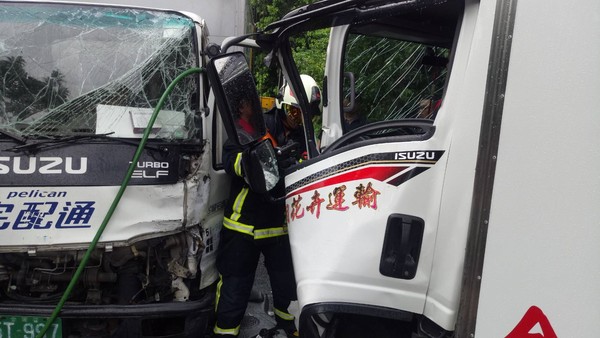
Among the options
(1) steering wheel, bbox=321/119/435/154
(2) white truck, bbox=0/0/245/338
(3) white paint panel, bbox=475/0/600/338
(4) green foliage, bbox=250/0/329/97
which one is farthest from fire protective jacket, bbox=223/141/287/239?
(3) white paint panel, bbox=475/0/600/338

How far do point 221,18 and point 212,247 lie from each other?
2147mm

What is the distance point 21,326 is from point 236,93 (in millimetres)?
1938

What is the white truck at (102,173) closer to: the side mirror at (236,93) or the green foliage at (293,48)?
the green foliage at (293,48)

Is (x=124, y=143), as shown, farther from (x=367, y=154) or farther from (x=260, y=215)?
(x=367, y=154)

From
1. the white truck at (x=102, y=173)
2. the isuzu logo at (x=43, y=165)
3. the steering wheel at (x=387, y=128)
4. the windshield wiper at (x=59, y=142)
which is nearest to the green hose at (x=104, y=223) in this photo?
the white truck at (x=102, y=173)

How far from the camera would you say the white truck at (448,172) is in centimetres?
122

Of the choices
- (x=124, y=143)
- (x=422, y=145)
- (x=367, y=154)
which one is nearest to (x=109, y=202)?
(x=124, y=143)

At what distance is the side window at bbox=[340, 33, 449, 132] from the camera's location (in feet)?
7.48

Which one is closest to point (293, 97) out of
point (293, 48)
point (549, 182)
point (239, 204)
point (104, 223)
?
point (293, 48)

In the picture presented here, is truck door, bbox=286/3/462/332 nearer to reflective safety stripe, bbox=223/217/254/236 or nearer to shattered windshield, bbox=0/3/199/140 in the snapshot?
reflective safety stripe, bbox=223/217/254/236

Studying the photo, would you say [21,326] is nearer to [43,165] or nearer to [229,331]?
[43,165]

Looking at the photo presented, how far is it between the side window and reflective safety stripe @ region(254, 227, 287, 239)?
1.29 metres

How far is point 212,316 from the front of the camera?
11.3 ft

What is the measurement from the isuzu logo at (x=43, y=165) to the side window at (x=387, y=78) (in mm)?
1586
